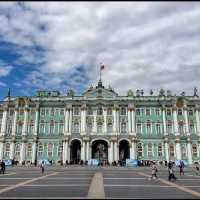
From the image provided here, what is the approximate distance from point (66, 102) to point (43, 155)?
1536 cm

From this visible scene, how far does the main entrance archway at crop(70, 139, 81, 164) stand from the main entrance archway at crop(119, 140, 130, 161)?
11.4 m

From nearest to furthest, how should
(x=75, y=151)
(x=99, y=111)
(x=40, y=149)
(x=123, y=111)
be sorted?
(x=40, y=149)
(x=99, y=111)
(x=123, y=111)
(x=75, y=151)

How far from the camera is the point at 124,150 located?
80000 mm

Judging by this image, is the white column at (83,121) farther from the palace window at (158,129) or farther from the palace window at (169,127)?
the palace window at (169,127)

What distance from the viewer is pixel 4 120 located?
7862 centimetres

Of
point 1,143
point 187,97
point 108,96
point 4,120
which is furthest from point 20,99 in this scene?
point 187,97

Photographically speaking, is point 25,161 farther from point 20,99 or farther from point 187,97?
point 187,97

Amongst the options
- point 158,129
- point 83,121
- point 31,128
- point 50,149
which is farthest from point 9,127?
point 158,129

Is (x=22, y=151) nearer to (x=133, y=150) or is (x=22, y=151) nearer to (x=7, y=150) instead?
(x=7, y=150)

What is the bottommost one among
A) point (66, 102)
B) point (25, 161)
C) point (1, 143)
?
point (25, 161)

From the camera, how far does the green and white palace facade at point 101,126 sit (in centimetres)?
7412

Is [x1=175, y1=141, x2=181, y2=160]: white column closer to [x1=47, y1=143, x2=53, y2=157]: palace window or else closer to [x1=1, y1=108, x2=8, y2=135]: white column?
[x1=47, y1=143, x2=53, y2=157]: palace window

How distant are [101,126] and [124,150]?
404 inches

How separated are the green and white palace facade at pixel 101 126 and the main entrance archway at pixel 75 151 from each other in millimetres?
284
